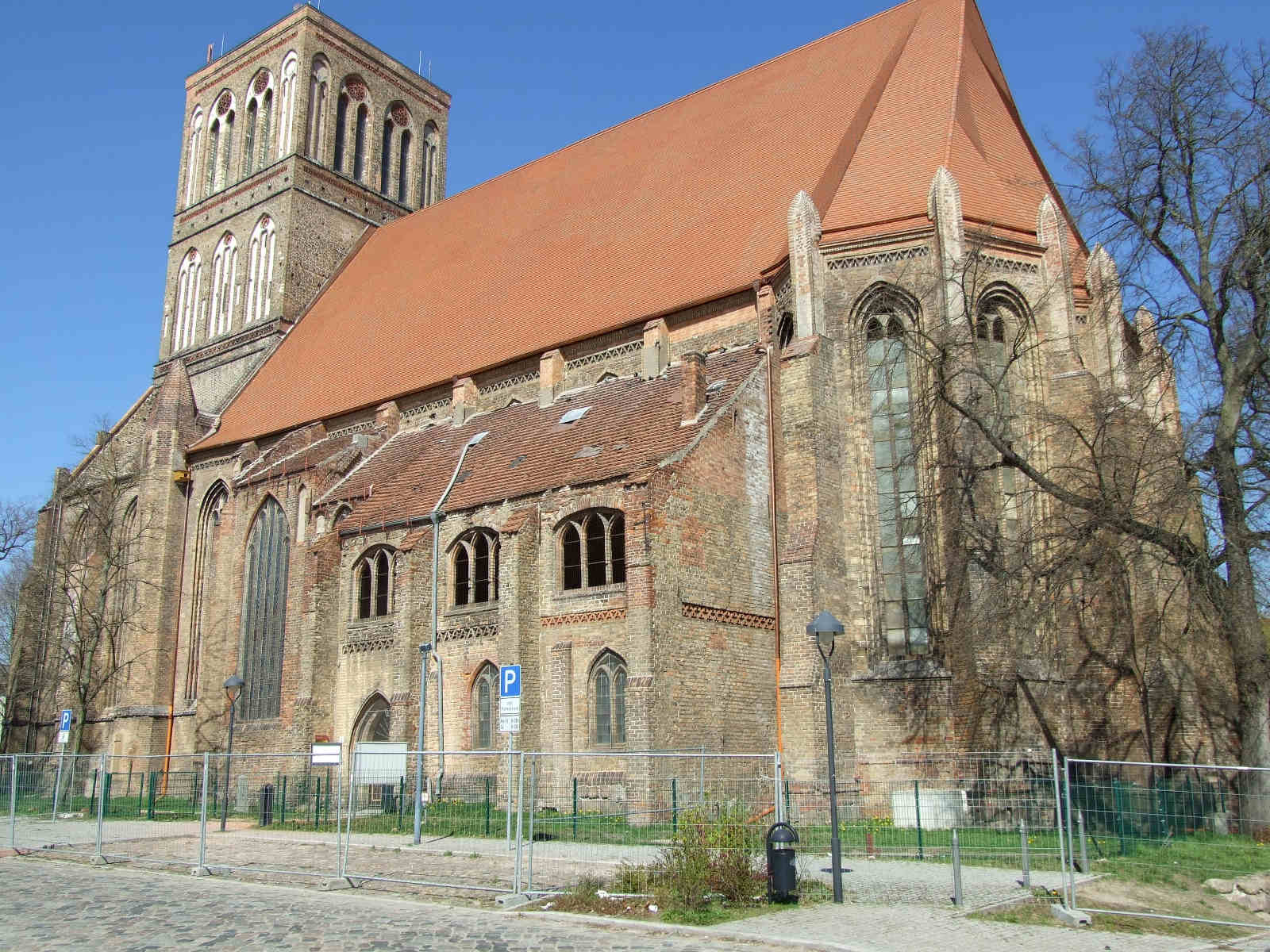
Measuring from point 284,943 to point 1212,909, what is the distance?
848 cm

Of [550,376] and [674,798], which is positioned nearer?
[674,798]

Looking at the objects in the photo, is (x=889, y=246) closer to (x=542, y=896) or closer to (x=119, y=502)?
(x=542, y=896)

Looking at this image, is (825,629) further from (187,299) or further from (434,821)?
(187,299)

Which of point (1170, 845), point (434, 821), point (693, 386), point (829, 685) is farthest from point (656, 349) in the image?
point (1170, 845)

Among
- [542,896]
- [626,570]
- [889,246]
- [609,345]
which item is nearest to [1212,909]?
[542,896]

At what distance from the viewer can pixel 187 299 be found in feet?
142

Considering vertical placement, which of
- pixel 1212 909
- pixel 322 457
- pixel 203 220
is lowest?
pixel 1212 909

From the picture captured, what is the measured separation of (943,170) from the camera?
21.5 metres

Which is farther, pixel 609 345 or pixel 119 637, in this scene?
pixel 119 637

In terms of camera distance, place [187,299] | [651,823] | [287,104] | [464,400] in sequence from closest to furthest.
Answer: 1. [651,823]
2. [464,400]
3. [287,104]
4. [187,299]

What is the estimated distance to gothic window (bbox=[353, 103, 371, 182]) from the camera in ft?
145

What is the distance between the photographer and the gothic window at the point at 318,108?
138 feet

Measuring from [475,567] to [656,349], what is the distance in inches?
241

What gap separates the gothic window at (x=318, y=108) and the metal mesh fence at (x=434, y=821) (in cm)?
2771
